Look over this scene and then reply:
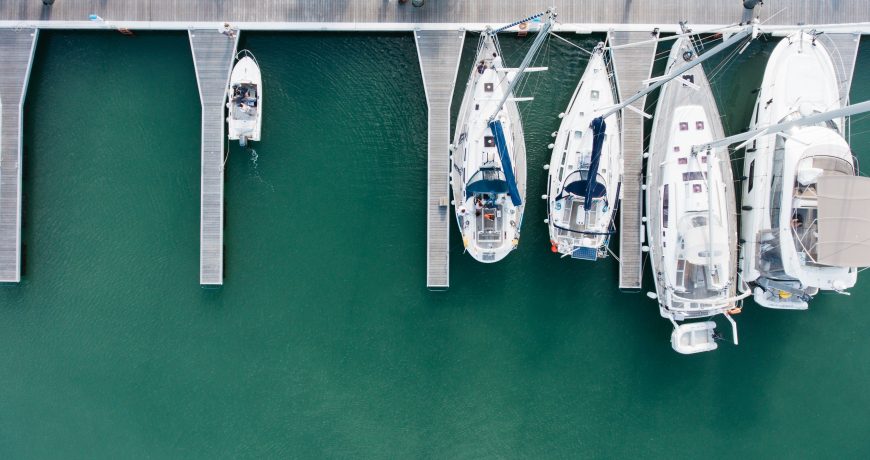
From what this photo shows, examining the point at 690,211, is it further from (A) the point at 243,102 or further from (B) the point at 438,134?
(A) the point at 243,102

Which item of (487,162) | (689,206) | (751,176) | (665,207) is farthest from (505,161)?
(751,176)

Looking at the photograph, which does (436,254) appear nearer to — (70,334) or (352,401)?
(352,401)

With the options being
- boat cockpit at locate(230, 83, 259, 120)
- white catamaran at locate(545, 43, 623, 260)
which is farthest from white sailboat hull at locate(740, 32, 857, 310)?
boat cockpit at locate(230, 83, 259, 120)

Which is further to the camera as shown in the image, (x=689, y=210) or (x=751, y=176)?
(x=751, y=176)

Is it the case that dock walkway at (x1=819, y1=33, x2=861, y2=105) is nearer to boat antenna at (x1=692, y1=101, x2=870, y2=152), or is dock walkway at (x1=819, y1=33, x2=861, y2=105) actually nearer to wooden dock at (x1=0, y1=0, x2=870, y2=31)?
wooden dock at (x1=0, y1=0, x2=870, y2=31)

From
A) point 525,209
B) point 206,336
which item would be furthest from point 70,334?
point 525,209

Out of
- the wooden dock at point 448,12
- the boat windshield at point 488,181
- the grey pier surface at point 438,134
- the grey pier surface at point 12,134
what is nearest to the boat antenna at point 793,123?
the wooden dock at point 448,12

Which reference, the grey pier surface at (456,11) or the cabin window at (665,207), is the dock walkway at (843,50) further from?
the cabin window at (665,207)
